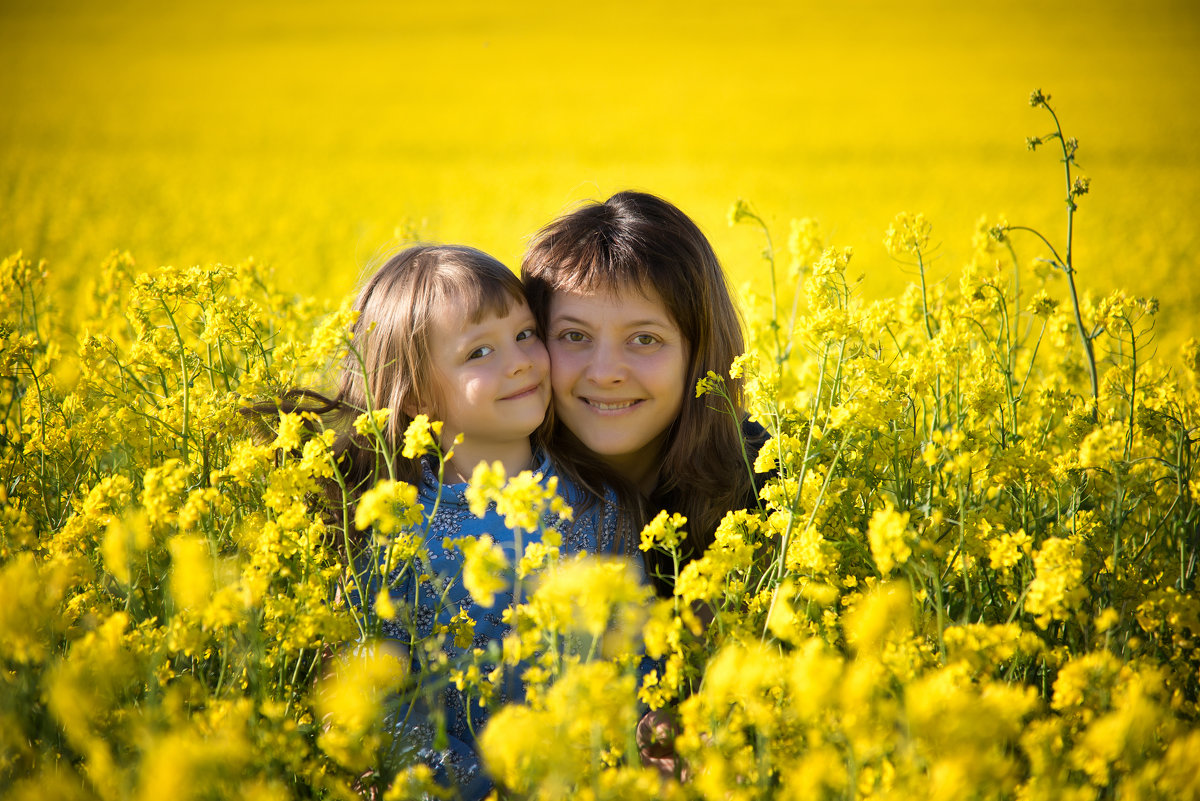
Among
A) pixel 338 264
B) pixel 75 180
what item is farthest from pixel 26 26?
pixel 338 264

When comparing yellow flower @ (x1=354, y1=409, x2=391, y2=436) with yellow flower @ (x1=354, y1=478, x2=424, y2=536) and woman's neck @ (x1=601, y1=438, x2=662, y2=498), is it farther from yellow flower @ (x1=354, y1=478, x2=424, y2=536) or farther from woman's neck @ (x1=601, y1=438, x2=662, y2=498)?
woman's neck @ (x1=601, y1=438, x2=662, y2=498)

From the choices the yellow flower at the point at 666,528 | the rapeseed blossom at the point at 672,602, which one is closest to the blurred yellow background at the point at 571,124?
the rapeseed blossom at the point at 672,602

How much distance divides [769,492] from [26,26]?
36.0 meters

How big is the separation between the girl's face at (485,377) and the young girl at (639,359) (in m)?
0.19

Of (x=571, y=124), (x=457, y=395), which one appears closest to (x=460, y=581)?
(x=457, y=395)

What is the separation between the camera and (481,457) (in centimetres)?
245

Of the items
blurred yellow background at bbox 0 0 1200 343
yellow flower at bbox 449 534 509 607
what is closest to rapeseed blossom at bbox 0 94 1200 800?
yellow flower at bbox 449 534 509 607

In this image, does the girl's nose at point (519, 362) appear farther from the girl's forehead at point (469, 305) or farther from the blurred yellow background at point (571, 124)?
the blurred yellow background at point (571, 124)

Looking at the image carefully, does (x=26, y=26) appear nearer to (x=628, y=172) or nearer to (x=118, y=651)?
(x=628, y=172)

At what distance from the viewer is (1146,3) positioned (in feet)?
103

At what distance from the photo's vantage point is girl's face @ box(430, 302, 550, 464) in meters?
2.32

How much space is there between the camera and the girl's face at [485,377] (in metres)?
2.32

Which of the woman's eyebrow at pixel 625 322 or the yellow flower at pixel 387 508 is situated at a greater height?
the woman's eyebrow at pixel 625 322

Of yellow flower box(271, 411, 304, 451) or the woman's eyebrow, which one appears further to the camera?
the woman's eyebrow
